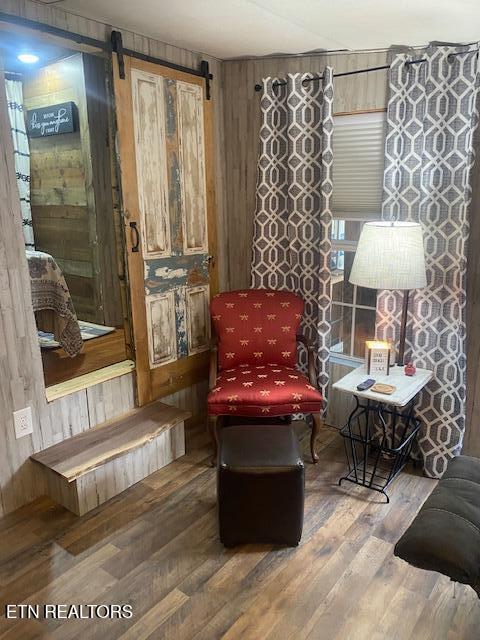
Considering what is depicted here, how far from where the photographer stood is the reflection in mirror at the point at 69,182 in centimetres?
381

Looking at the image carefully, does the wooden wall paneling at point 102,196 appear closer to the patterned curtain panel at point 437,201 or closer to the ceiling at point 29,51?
the ceiling at point 29,51

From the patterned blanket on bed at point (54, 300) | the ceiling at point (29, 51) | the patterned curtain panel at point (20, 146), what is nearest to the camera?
the patterned blanket on bed at point (54, 300)

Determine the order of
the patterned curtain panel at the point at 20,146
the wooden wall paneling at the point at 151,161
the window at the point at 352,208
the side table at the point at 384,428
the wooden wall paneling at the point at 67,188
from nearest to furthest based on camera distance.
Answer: the side table at the point at 384,428
the wooden wall paneling at the point at 151,161
the window at the point at 352,208
the wooden wall paneling at the point at 67,188
the patterned curtain panel at the point at 20,146

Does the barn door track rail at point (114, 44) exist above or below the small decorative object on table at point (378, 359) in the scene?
above

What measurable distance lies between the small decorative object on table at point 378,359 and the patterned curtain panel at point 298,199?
1.52 feet

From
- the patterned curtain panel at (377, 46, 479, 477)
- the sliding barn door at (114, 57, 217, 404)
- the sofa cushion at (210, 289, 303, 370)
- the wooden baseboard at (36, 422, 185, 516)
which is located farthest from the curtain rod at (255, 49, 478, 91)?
the wooden baseboard at (36, 422, 185, 516)

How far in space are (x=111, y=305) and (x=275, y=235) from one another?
1.78 metres

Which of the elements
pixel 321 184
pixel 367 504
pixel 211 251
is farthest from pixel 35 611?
pixel 321 184

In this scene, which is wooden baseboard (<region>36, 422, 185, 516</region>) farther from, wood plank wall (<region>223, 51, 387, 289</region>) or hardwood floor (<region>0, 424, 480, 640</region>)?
wood plank wall (<region>223, 51, 387, 289</region>)

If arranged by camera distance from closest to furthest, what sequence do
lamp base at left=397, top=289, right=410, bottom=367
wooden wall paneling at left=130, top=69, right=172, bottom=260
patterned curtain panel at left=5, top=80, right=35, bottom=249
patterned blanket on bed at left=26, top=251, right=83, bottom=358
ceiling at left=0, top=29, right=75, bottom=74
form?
lamp base at left=397, top=289, right=410, bottom=367, wooden wall paneling at left=130, top=69, right=172, bottom=260, patterned blanket on bed at left=26, top=251, right=83, bottom=358, ceiling at left=0, top=29, right=75, bottom=74, patterned curtain panel at left=5, top=80, right=35, bottom=249

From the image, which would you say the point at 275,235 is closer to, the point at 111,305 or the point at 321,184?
the point at 321,184

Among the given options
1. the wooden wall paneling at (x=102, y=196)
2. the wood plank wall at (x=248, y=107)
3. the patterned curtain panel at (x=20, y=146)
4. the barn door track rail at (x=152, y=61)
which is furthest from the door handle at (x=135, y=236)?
the patterned curtain panel at (x=20, y=146)

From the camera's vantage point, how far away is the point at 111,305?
14.0 feet

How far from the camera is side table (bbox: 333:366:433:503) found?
2.48m
